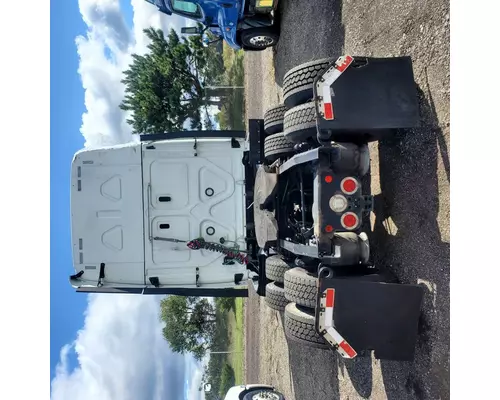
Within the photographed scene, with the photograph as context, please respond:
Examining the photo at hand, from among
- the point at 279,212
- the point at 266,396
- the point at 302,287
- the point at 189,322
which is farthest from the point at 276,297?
the point at 189,322

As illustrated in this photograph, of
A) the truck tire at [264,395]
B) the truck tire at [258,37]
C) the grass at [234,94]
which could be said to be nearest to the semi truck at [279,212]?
the truck tire at [264,395]

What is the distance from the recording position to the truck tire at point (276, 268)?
4.79 metres

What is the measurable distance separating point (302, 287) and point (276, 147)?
5.66ft

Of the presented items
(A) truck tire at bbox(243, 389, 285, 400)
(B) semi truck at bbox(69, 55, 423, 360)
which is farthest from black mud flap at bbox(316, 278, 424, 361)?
(A) truck tire at bbox(243, 389, 285, 400)

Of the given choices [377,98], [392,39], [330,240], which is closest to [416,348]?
[330,240]

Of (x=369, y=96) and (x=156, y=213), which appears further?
(x=156, y=213)

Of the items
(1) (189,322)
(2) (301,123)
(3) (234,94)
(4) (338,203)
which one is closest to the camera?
(4) (338,203)

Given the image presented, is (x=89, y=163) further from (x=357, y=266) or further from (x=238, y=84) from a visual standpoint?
(x=238, y=84)

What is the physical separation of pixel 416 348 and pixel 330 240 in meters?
1.17

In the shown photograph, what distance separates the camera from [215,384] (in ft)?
84.4

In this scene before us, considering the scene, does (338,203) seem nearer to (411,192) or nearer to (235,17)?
(411,192)

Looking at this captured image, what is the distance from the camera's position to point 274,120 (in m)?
5.04

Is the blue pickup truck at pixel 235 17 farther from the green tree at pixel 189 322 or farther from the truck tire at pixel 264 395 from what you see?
the green tree at pixel 189 322

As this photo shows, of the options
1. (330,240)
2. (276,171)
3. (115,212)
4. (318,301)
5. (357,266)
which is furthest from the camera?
(115,212)
